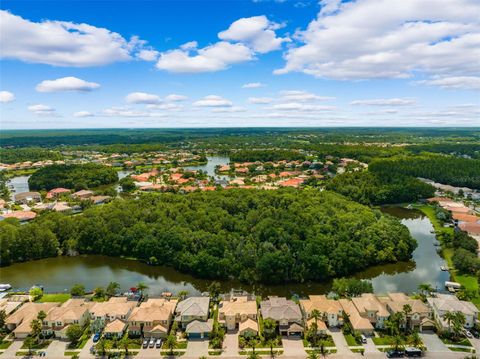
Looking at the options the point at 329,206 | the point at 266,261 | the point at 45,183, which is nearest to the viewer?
the point at 266,261

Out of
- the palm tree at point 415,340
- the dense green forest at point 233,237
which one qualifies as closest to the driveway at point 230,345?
the dense green forest at point 233,237

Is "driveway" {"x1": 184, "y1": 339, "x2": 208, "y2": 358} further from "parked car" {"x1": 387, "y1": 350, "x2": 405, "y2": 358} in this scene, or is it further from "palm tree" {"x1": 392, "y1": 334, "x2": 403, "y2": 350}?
"palm tree" {"x1": 392, "y1": 334, "x2": 403, "y2": 350}

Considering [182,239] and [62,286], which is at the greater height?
[182,239]

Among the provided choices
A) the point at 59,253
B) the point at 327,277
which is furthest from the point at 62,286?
the point at 327,277

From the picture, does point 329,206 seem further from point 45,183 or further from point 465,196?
point 45,183

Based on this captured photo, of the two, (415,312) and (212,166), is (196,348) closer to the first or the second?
(415,312)

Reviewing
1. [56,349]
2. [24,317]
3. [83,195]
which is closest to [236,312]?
[56,349]

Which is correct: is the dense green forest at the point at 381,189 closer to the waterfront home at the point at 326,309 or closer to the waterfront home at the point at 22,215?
the waterfront home at the point at 326,309

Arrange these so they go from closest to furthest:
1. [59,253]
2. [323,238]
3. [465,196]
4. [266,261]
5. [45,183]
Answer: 1. [266,261]
2. [323,238]
3. [59,253]
4. [465,196]
5. [45,183]
